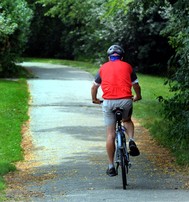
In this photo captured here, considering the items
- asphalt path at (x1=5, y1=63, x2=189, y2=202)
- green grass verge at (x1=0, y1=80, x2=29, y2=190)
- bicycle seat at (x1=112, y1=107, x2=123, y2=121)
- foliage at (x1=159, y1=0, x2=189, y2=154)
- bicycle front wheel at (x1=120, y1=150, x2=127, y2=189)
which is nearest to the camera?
asphalt path at (x1=5, y1=63, x2=189, y2=202)

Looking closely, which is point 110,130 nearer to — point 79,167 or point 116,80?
point 116,80

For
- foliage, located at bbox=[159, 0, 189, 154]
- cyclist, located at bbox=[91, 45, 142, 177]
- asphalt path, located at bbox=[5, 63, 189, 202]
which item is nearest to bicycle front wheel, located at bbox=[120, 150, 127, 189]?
asphalt path, located at bbox=[5, 63, 189, 202]

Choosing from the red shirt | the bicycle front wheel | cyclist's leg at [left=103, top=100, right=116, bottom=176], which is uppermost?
the red shirt

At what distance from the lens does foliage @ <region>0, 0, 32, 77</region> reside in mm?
26891

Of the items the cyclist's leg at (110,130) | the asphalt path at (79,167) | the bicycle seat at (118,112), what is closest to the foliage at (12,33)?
the asphalt path at (79,167)

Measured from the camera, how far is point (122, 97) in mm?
8273

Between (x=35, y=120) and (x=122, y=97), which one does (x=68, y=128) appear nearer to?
(x=35, y=120)

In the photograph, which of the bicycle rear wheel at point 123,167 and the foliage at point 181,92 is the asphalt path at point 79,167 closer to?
the bicycle rear wheel at point 123,167

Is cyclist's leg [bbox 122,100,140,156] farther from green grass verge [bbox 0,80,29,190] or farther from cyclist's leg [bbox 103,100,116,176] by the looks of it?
green grass verge [bbox 0,80,29,190]

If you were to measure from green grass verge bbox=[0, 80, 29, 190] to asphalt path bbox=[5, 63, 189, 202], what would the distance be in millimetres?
344

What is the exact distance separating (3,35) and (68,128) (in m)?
13.1

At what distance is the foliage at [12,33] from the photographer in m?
26.9

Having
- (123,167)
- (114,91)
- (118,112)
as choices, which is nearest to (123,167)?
(123,167)

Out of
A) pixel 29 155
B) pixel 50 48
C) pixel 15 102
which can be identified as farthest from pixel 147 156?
pixel 50 48
